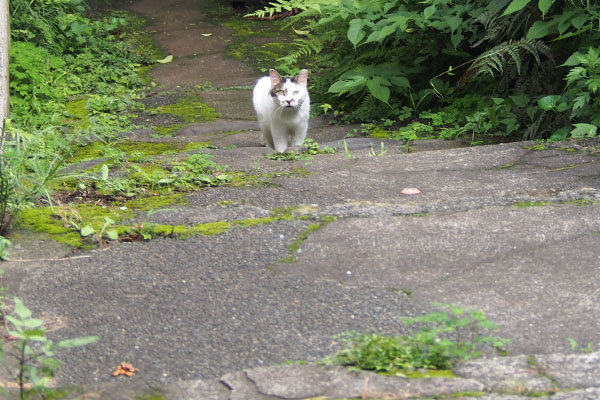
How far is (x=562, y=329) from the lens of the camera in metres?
2.15

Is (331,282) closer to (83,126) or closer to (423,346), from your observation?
(423,346)

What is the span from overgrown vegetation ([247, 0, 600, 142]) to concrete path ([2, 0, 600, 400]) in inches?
48.6

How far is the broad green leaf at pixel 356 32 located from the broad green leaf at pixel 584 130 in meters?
1.87

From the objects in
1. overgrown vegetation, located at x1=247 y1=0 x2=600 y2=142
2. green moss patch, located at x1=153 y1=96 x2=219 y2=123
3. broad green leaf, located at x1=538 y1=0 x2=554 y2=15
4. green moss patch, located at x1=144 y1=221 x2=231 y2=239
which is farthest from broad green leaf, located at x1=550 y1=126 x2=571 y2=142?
green moss patch, located at x1=153 y1=96 x2=219 y2=123

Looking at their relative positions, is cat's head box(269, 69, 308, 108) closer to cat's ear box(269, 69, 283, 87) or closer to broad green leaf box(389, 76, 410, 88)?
cat's ear box(269, 69, 283, 87)

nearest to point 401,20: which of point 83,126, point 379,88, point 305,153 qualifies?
point 379,88

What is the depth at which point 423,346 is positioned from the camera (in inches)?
79.9

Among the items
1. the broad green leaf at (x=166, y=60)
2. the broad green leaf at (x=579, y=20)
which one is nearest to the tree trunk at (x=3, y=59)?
the broad green leaf at (x=579, y=20)

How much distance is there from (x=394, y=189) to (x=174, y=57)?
561 cm

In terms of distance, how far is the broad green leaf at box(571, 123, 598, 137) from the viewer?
435 centimetres

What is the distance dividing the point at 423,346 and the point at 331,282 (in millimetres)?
520

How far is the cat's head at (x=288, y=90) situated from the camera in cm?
528

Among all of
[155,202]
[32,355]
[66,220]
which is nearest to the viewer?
[32,355]

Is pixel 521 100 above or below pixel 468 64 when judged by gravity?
below
